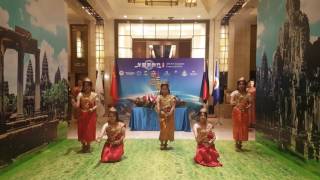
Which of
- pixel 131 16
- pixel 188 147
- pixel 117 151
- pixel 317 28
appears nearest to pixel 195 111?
pixel 188 147

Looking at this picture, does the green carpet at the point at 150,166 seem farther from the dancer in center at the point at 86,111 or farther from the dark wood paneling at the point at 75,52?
the dark wood paneling at the point at 75,52

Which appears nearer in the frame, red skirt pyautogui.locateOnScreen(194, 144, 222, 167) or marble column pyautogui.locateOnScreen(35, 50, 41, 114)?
red skirt pyautogui.locateOnScreen(194, 144, 222, 167)

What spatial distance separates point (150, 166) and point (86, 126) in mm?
1640

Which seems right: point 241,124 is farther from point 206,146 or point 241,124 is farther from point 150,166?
point 150,166

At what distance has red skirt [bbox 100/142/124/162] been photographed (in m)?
5.31

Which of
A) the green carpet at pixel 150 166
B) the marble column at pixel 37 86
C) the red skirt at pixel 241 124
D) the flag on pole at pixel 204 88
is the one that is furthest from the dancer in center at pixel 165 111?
the flag on pole at pixel 204 88

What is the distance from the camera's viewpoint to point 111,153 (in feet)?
17.5

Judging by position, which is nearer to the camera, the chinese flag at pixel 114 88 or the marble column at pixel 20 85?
the marble column at pixel 20 85

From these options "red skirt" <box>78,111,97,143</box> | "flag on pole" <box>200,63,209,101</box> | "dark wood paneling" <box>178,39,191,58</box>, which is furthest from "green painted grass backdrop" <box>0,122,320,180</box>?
"dark wood paneling" <box>178,39,191,58</box>

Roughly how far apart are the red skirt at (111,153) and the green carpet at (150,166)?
5.0 inches

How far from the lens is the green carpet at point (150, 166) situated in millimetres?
4633

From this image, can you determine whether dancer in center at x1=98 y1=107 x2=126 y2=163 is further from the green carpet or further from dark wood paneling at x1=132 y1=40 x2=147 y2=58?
dark wood paneling at x1=132 y1=40 x2=147 y2=58

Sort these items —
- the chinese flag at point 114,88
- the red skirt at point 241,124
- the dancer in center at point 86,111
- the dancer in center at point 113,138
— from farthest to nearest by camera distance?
the chinese flag at point 114,88 < the red skirt at point 241,124 < the dancer in center at point 86,111 < the dancer in center at point 113,138

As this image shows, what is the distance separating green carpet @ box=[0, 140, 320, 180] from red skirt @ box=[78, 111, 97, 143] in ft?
1.11
